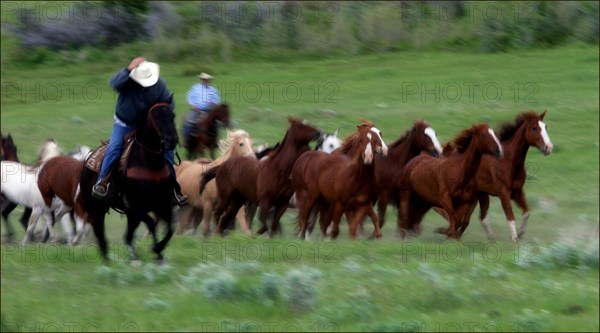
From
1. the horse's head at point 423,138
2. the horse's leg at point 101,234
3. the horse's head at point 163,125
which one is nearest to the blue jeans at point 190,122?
the horse's head at point 423,138

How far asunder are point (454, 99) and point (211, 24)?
10.5 meters

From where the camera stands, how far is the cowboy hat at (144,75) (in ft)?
48.5

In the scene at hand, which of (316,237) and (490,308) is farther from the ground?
(490,308)

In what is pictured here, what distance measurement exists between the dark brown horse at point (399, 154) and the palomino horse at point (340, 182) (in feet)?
1.88

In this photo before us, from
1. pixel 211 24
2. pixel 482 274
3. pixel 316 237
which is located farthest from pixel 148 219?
pixel 211 24

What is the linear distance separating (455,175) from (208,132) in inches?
265

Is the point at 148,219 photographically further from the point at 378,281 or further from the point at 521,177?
the point at 521,177

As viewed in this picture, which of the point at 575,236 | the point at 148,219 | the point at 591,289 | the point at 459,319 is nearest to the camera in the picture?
the point at 459,319

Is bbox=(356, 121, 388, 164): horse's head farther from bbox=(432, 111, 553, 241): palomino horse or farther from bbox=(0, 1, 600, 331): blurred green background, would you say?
bbox=(432, 111, 553, 241): palomino horse

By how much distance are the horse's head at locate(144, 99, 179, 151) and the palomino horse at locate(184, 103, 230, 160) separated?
907 cm

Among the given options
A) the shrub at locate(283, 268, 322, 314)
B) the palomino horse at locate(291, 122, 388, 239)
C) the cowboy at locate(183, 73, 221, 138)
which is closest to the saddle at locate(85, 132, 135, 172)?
the shrub at locate(283, 268, 322, 314)

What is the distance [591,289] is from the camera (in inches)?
503

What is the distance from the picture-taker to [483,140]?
18.7 metres

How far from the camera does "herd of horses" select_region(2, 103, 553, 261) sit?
1822 cm
